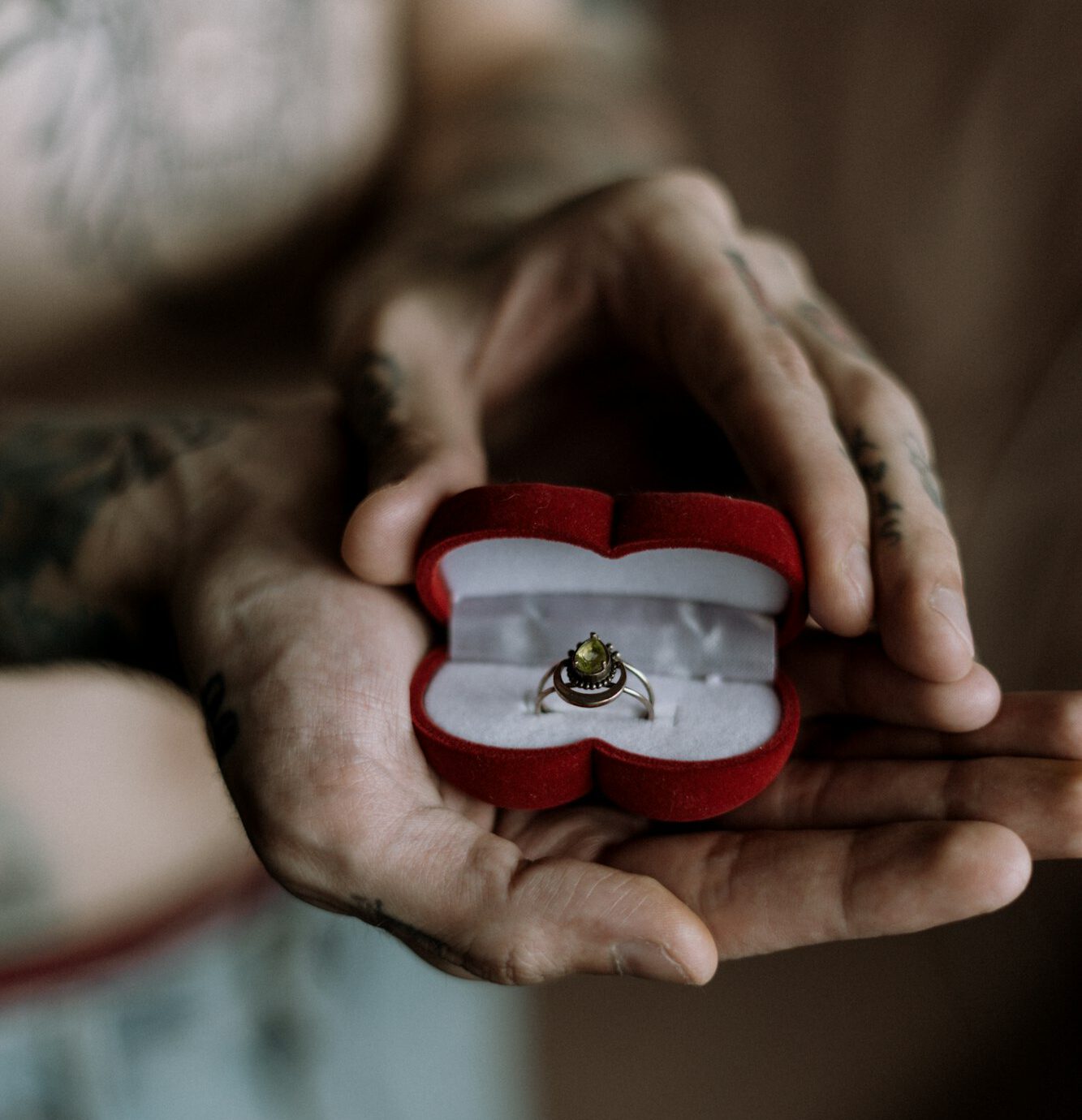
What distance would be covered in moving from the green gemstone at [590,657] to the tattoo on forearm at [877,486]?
0.21 m

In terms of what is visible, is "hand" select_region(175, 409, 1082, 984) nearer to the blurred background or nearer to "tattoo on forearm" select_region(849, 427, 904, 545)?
"tattoo on forearm" select_region(849, 427, 904, 545)

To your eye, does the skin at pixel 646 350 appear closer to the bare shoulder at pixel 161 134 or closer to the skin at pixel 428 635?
the skin at pixel 428 635

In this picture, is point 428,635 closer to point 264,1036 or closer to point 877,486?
point 877,486

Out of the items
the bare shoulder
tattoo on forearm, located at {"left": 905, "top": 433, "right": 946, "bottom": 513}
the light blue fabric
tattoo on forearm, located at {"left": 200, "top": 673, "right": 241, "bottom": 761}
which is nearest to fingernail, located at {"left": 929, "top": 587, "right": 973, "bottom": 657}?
tattoo on forearm, located at {"left": 905, "top": 433, "right": 946, "bottom": 513}

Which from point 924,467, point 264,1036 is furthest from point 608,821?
point 264,1036

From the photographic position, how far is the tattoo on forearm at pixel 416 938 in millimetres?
620

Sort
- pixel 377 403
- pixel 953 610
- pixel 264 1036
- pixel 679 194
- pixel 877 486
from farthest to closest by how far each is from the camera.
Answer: pixel 264 1036 < pixel 679 194 < pixel 377 403 < pixel 877 486 < pixel 953 610

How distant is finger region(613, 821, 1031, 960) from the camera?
2.04 ft

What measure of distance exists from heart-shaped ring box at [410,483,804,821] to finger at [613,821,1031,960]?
4 centimetres

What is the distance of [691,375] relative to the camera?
0.95 meters

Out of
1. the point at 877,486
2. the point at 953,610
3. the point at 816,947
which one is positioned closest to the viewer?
the point at 953,610

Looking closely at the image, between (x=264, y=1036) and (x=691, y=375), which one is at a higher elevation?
(x=691, y=375)

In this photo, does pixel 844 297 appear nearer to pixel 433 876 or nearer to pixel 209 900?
pixel 209 900

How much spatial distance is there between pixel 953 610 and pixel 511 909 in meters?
0.34
